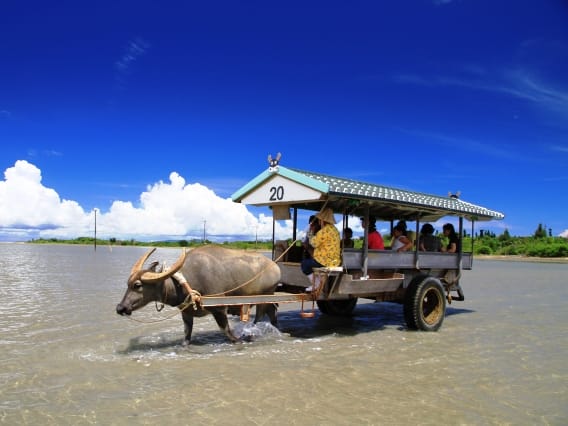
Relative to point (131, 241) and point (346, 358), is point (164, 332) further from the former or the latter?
point (131, 241)

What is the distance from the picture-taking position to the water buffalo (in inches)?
247

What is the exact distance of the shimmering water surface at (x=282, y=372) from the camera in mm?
4492

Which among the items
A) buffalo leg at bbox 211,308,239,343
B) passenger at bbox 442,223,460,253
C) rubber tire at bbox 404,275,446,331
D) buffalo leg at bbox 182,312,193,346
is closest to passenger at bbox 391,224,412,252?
rubber tire at bbox 404,275,446,331

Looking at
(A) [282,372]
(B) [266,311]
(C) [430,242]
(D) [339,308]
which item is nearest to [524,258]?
(C) [430,242]

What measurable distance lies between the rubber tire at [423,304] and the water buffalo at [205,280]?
8.15 feet

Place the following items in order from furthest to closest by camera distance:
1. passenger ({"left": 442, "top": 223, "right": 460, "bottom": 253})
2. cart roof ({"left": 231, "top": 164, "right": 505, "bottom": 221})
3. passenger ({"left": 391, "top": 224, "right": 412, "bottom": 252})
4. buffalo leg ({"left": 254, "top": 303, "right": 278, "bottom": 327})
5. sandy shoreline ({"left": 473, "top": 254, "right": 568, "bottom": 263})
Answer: sandy shoreline ({"left": 473, "top": 254, "right": 568, "bottom": 263}) → passenger ({"left": 442, "top": 223, "right": 460, "bottom": 253}) → passenger ({"left": 391, "top": 224, "right": 412, "bottom": 252}) → buffalo leg ({"left": 254, "top": 303, "right": 278, "bottom": 327}) → cart roof ({"left": 231, "top": 164, "right": 505, "bottom": 221})

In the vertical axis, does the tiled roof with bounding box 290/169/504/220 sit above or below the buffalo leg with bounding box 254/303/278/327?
above

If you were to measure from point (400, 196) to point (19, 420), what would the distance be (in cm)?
624

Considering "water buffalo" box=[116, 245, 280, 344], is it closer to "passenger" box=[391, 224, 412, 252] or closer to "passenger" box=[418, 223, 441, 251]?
"passenger" box=[391, 224, 412, 252]

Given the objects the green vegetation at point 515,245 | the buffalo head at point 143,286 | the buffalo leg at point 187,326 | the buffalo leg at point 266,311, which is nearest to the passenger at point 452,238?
the buffalo leg at point 266,311

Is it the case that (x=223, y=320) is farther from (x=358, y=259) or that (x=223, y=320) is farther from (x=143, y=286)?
(x=358, y=259)

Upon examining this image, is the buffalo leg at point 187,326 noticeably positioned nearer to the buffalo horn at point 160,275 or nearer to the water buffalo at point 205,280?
the water buffalo at point 205,280

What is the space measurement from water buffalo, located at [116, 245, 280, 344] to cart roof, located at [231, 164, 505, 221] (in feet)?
3.70

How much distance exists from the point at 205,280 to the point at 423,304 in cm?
454
